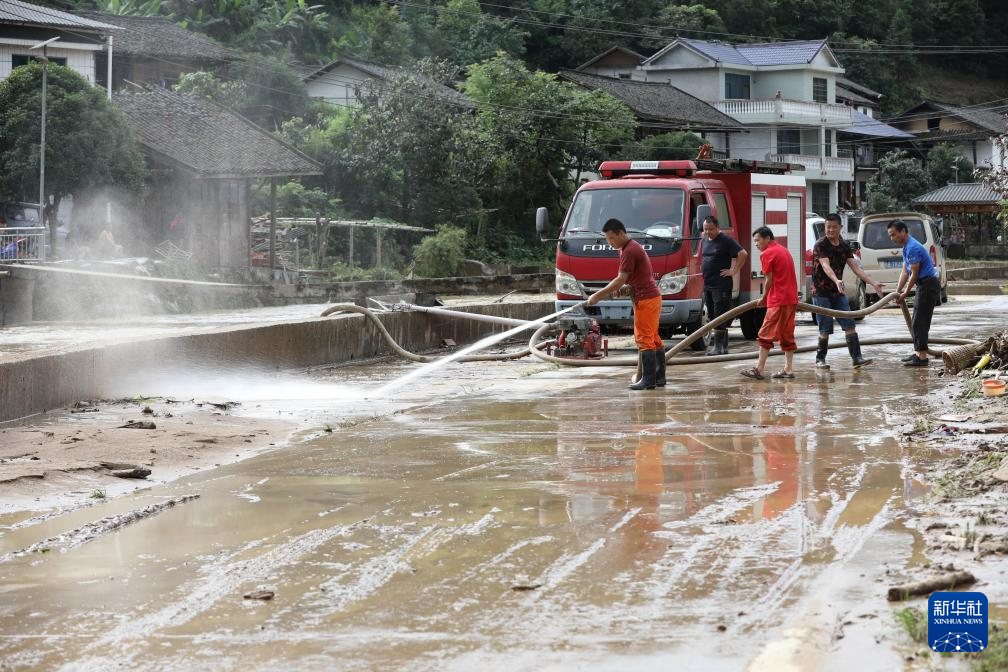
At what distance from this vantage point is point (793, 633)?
456cm

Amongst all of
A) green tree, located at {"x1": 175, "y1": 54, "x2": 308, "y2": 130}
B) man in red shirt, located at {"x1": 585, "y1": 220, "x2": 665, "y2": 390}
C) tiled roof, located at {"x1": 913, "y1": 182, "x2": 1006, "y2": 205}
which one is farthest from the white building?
man in red shirt, located at {"x1": 585, "y1": 220, "x2": 665, "y2": 390}

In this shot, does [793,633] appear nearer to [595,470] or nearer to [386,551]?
[386,551]

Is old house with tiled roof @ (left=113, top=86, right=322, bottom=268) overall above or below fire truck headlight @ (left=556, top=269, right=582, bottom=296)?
above

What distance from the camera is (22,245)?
28.6 meters

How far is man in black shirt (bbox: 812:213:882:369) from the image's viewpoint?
1448 centimetres

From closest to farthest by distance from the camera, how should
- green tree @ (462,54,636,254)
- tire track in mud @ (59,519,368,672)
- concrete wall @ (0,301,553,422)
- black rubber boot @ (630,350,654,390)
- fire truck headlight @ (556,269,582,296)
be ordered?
1. tire track in mud @ (59,519,368,672)
2. concrete wall @ (0,301,553,422)
3. black rubber boot @ (630,350,654,390)
4. fire truck headlight @ (556,269,582,296)
5. green tree @ (462,54,636,254)

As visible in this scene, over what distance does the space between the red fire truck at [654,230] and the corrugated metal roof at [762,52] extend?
1869 inches

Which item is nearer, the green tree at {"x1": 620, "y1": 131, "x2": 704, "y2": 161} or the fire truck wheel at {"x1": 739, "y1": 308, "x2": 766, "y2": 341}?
the fire truck wheel at {"x1": 739, "y1": 308, "x2": 766, "y2": 341}

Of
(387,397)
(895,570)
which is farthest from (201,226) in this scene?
(895,570)

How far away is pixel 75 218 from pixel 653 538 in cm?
3022

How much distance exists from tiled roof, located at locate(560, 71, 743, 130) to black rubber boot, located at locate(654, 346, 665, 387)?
137ft

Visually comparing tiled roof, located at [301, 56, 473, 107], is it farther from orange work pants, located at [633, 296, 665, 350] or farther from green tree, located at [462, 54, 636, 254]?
orange work pants, located at [633, 296, 665, 350]

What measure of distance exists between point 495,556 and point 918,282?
9873 mm

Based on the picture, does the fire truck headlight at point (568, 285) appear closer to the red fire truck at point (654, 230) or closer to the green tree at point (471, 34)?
the red fire truck at point (654, 230)
